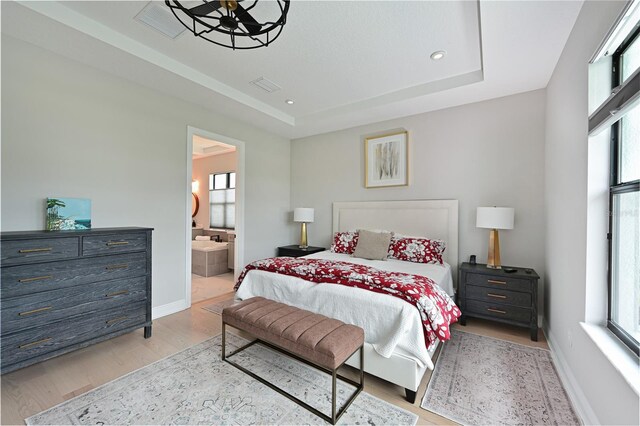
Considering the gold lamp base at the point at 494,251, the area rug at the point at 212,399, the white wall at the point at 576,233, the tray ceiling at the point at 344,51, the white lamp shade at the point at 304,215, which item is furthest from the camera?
the white lamp shade at the point at 304,215

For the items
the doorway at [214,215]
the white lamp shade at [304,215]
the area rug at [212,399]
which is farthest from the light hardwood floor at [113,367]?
the white lamp shade at [304,215]

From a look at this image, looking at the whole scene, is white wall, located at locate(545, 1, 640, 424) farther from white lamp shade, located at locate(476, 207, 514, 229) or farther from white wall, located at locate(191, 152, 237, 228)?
white wall, located at locate(191, 152, 237, 228)

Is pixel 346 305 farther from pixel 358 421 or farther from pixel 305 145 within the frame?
pixel 305 145

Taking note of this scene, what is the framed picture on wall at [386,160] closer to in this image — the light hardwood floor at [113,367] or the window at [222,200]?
the light hardwood floor at [113,367]

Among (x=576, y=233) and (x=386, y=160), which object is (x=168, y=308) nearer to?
(x=386, y=160)

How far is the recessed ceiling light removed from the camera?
2595mm

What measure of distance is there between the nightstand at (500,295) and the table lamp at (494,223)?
15 centimetres

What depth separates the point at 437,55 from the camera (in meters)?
2.64

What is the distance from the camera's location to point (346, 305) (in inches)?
83.7

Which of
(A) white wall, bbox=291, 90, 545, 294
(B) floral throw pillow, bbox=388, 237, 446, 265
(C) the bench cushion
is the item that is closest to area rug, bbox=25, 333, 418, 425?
(C) the bench cushion

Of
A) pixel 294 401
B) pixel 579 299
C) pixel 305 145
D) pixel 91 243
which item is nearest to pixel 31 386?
pixel 91 243

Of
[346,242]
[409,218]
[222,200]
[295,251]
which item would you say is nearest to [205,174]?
[222,200]

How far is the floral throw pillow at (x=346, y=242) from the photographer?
3943 mm

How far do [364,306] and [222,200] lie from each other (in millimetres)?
5464
